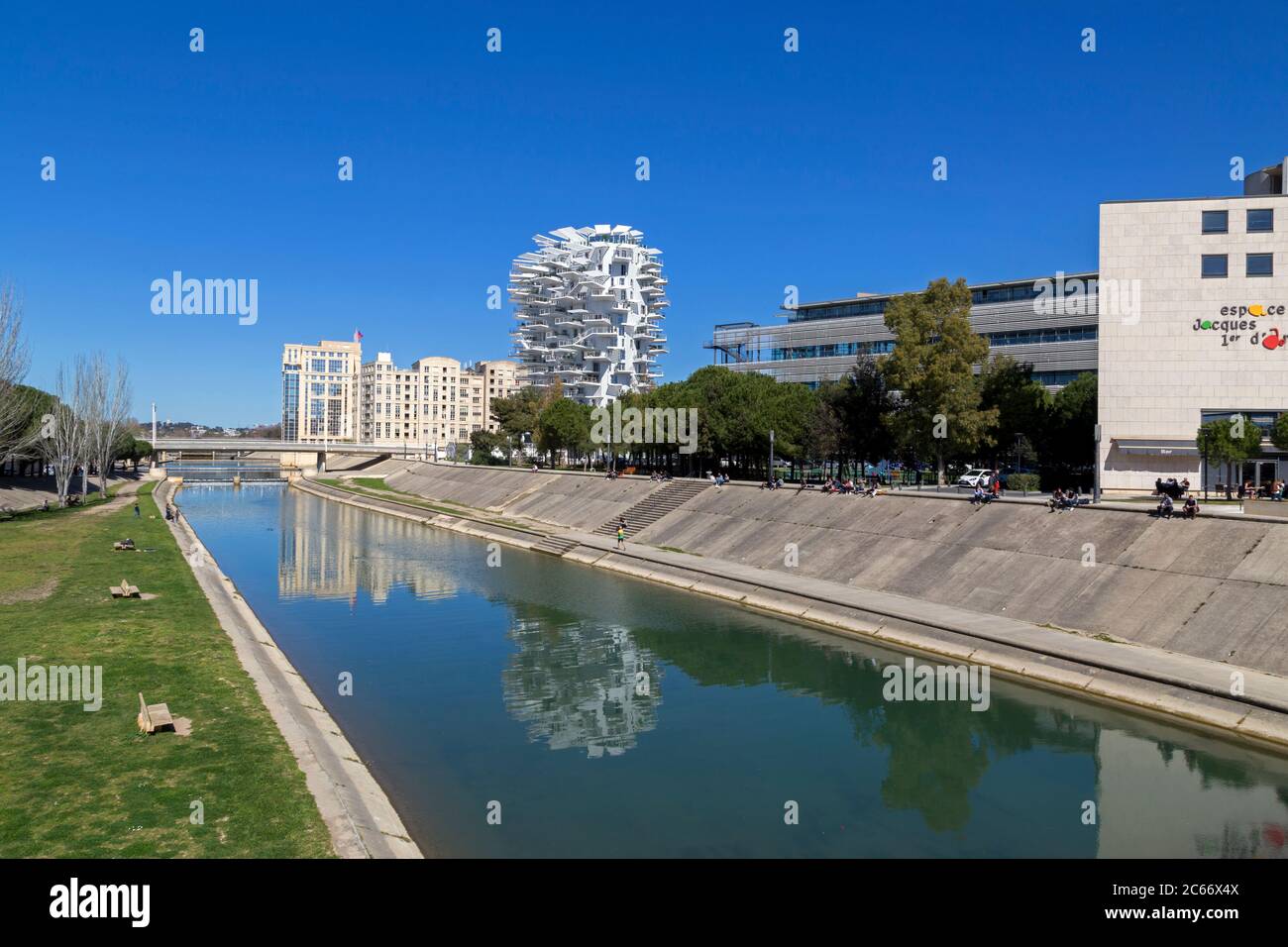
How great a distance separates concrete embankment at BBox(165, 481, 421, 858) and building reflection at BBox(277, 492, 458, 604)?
11067mm

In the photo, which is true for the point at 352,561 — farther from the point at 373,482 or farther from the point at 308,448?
the point at 308,448

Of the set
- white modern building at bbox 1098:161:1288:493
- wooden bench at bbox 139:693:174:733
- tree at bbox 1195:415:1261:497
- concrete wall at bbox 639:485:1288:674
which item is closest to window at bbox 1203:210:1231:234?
white modern building at bbox 1098:161:1288:493

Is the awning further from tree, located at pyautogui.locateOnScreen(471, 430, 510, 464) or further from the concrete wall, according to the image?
tree, located at pyautogui.locateOnScreen(471, 430, 510, 464)

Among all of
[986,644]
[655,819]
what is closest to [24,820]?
[655,819]

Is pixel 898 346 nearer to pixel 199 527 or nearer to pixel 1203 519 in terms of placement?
pixel 1203 519

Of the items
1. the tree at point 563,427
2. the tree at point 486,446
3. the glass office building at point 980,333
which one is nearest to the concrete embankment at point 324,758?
the glass office building at point 980,333

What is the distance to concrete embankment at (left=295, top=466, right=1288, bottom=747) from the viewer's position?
21641 mm

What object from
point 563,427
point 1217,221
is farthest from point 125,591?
point 563,427

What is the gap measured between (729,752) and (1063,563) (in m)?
18.6

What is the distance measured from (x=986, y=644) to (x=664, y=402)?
187 feet

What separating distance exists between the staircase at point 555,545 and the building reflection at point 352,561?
7.52m

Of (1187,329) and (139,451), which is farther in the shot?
(139,451)

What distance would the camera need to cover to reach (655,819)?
16.0 metres

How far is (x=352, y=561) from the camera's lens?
53938 millimetres
